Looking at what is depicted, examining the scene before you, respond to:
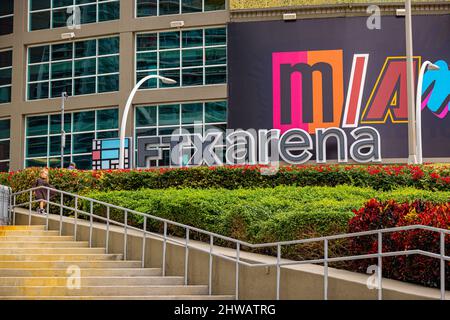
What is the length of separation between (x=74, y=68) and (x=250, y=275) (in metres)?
27.3

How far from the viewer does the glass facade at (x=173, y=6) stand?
122ft

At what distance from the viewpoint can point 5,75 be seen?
40250 millimetres

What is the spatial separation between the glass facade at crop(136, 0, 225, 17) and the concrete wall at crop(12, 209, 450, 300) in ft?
69.3

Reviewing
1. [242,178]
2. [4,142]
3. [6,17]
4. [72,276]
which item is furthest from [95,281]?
[6,17]

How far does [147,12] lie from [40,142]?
8164 mm

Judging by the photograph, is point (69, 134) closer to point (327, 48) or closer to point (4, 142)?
point (4, 142)

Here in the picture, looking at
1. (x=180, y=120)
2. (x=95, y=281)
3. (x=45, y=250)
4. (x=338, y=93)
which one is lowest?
Answer: (x=95, y=281)

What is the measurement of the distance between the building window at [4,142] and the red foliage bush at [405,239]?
3011 cm

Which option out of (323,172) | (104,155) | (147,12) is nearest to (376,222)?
(323,172)

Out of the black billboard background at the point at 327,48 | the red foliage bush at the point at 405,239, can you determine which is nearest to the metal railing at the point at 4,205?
the red foliage bush at the point at 405,239

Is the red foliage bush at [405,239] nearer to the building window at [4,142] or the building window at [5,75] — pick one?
the building window at [4,142]

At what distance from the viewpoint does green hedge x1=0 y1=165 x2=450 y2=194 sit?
744 inches

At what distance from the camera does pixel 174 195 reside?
17344 millimetres

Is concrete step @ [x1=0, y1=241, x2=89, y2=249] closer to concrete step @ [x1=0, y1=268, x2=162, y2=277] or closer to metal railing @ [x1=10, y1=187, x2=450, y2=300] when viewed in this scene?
metal railing @ [x1=10, y1=187, x2=450, y2=300]
